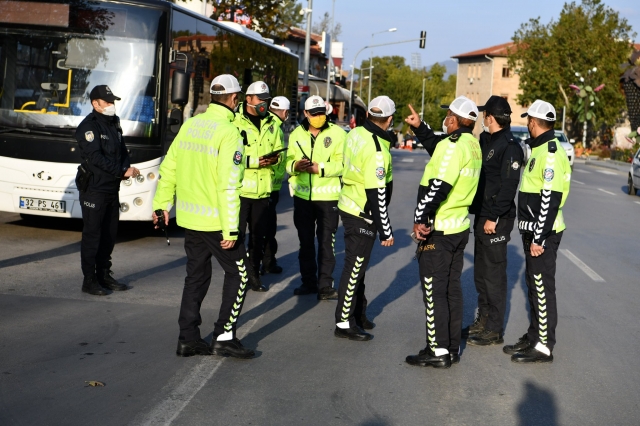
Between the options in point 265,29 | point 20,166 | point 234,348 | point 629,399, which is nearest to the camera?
point 629,399

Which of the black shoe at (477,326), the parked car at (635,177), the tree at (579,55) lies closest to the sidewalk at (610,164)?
the tree at (579,55)

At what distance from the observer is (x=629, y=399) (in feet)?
20.4

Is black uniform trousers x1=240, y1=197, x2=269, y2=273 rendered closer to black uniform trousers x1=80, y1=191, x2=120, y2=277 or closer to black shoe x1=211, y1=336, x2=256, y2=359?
black uniform trousers x1=80, y1=191, x2=120, y2=277

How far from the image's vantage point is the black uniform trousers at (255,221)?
9523 millimetres

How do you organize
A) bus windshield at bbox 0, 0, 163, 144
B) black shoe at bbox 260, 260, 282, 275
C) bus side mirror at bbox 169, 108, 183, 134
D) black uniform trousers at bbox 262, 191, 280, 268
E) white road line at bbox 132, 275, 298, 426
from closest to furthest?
white road line at bbox 132, 275, 298, 426
black uniform trousers at bbox 262, 191, 280, 268
black shoe at bbox 260, 260, 282, 275
bus windshield at bbox 0, 0, 163, 144
bus side mirror at bbox 169, 108, 183, 134

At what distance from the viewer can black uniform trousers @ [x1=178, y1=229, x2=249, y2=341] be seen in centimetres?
A: 667

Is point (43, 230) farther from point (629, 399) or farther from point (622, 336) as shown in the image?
point (629, 399)

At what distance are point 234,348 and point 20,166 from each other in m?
6.57

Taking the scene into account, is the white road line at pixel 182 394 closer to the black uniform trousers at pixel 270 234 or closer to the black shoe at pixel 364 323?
the black shoe at pixel 364 323

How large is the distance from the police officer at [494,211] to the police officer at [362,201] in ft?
2.60

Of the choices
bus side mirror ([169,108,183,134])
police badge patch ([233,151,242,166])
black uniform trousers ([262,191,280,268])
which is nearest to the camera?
police badge patch ([233,151,242,166])

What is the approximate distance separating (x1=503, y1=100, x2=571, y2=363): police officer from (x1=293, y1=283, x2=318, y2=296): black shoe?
110 inches

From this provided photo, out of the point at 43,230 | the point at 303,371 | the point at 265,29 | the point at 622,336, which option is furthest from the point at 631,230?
the point at 265,29

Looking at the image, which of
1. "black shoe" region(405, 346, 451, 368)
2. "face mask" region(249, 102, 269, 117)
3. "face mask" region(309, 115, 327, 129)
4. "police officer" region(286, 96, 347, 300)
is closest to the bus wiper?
"face mask" region(249, 102, 269, 117)
